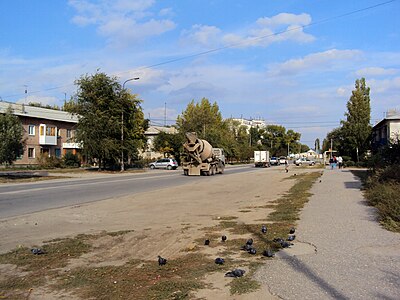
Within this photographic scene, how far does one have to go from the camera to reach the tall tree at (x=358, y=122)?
2300 inches

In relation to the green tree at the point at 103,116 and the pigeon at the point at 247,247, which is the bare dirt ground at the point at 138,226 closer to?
the pigeon at the point at 247,247

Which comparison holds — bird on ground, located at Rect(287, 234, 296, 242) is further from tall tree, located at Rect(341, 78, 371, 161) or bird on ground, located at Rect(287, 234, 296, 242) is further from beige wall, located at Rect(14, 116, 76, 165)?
tall tree, located at Rect(341, 78, 371, 161)

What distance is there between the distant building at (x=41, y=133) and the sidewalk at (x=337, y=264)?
47262 mm

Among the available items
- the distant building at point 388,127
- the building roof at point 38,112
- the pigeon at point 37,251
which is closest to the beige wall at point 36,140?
the building roof at point 38,112

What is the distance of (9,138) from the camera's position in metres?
31.9

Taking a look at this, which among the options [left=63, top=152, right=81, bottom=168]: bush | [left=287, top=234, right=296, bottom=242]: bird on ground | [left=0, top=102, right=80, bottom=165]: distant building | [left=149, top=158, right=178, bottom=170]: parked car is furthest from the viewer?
[left=149, top=158, right=178, bottom=170]: parked car

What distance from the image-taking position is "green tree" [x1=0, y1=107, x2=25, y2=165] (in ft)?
103

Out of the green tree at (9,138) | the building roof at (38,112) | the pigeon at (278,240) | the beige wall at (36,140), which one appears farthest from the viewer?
the building roof at (38,112)

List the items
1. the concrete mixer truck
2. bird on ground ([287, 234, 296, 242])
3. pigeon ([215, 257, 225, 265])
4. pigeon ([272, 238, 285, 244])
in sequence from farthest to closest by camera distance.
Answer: the concrete mixer truck
bird on ground ([287, 234, 296, 242])
pigeon ([272, 238, 285, 244])
pigeon ([215, 257, 225, 265])

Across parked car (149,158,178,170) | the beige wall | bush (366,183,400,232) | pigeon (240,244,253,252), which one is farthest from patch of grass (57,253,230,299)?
parked car (149,158,178,170)

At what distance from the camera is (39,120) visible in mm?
58094

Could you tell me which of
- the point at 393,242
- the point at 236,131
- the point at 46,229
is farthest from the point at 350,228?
the point at 236,131

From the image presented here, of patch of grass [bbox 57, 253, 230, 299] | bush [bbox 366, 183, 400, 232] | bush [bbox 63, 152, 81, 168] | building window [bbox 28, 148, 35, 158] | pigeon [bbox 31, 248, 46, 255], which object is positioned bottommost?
patch of grass [bbox 57, 253, 230, 299]

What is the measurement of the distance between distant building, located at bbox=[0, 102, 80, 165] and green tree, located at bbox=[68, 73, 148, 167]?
24.7 feet
